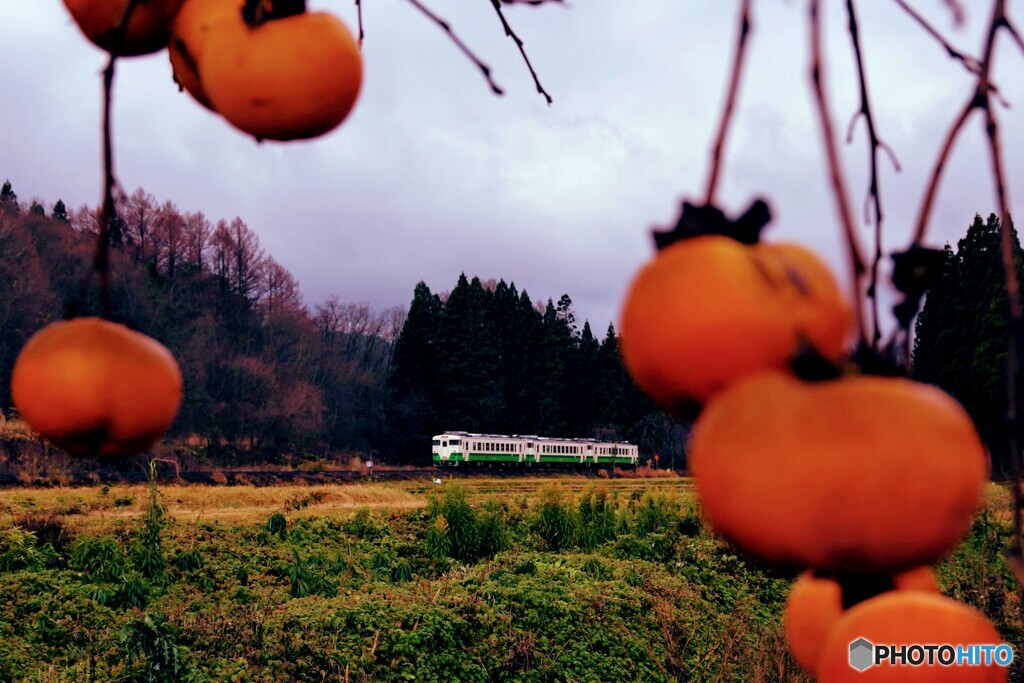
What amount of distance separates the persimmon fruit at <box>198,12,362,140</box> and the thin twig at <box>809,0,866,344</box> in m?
0.20

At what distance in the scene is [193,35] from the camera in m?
0.41

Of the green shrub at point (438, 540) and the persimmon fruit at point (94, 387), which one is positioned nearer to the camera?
the persimmon fruit at point (94, 387)

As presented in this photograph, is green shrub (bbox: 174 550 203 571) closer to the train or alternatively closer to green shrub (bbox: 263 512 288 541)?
green shrub (bbox: 263 512 288 541)

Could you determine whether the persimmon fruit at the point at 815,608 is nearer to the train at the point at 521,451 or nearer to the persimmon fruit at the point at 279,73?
the persimmon fruit at the point at 279,73

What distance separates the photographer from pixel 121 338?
16.5 inches

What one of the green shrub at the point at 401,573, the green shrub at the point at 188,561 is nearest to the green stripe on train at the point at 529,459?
the green shrub at the point at 401,573

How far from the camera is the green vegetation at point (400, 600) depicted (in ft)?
20.2

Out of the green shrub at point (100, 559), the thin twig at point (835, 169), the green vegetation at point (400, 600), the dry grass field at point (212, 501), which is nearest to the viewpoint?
the thin twig at point (835, 169)

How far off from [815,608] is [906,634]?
6cm

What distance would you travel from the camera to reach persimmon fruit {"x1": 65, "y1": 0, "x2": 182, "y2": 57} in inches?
16.7

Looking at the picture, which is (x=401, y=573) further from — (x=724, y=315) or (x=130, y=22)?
(x=724, y=315)

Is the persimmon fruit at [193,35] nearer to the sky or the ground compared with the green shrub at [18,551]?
nearer to the sky

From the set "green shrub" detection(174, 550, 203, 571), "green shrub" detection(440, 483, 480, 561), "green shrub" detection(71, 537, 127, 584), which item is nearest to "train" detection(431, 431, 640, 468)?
"green shrub" detection(440, 483, 480, 561)

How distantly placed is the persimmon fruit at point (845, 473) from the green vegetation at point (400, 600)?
607cm
